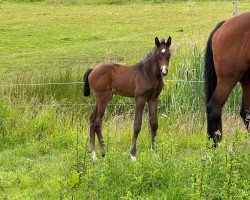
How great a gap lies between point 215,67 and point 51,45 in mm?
11980

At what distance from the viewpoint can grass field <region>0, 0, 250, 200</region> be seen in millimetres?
5430

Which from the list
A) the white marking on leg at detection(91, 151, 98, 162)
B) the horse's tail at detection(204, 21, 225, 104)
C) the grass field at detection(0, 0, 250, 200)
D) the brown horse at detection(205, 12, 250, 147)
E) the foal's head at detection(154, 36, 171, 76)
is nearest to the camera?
the grass field at detection(0, 0, 250, 200)

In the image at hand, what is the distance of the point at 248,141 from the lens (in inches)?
253

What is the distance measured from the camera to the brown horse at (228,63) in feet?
22.4

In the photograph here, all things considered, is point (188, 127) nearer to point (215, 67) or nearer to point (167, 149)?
point (215, 67)

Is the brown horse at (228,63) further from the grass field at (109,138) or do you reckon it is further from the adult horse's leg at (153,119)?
the adult horse's leg at (153,119)

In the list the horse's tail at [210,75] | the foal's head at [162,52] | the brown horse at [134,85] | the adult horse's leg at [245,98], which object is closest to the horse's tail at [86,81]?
the brown horse at [134,85]

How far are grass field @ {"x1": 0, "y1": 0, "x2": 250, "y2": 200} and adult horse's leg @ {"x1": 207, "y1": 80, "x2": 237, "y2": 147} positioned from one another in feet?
0.74

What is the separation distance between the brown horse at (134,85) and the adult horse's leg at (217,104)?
0.65m

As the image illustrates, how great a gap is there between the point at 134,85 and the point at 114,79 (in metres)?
0.27

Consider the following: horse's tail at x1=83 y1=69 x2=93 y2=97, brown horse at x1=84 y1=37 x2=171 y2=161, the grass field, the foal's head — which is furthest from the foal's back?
the grass field

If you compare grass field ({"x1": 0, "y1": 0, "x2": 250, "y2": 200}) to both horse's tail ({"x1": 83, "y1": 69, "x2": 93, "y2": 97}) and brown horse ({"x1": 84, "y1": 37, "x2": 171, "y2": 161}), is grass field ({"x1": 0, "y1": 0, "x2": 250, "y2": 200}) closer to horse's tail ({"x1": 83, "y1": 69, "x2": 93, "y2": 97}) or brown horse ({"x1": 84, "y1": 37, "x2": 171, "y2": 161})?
brown horse ({"x1": 84, "y1": 37, "x2": 171, "y2": 161})

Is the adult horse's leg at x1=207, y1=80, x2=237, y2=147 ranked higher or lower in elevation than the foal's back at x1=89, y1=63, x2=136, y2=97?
lower

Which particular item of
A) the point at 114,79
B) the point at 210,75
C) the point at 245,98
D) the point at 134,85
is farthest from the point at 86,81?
the point at 245,98
